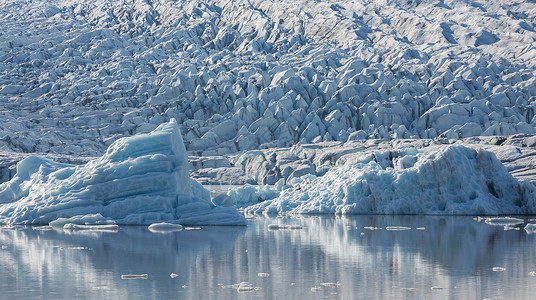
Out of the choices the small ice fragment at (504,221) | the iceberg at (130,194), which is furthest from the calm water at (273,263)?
the small ice fragment at (504,221)

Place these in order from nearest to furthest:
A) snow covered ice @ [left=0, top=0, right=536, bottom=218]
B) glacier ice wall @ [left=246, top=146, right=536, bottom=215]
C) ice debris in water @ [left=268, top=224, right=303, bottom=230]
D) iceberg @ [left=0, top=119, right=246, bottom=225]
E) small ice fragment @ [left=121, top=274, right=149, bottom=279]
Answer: small ice fragment @ [left=121, top=274, right=149, bottom=279] < iceberg @ [left=0, top=119, right=246, bottom=225] < ice debris in water @ [left=268, top=224, right=303, bottom=230] < snow covered ice @ [left=0, top=0, right=536, bottom=218] < glacier ice wall @ [left=246, top=146, right=536, bottom=215]

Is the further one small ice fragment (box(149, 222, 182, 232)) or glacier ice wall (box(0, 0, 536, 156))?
glacier ice wall (box(0, 0, 536, 156))

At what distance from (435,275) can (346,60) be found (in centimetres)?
6255

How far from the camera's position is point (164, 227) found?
71.4 feet

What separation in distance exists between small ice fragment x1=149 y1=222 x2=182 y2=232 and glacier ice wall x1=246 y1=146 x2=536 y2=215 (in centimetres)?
879

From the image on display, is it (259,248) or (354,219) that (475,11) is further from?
(259,248)

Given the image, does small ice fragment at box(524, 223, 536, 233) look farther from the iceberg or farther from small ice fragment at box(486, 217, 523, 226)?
the iceberg

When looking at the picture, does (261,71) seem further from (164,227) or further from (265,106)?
(164,227)

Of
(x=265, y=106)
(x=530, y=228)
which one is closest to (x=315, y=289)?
(x=530, y=228)

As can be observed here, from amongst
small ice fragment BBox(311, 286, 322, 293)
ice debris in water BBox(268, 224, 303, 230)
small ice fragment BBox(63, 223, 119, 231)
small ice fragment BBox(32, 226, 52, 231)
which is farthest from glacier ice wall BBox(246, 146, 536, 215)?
small ice fragment BBox(311, 286, 322, 293)

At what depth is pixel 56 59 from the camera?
81125 millimetres

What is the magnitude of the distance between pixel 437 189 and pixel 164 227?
11.5 m

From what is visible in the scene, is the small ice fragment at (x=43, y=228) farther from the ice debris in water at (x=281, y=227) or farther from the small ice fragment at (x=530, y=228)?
the small ice fragment at (x=530, y=228)

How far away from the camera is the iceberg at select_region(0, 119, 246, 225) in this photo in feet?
74.2
